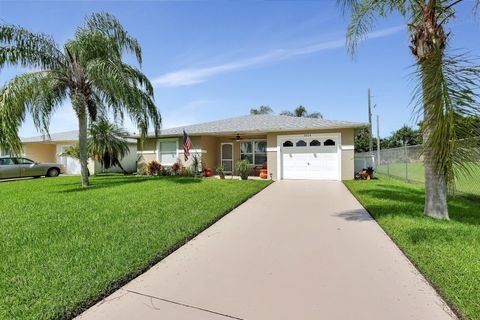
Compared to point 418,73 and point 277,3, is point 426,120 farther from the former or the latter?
point 277,3

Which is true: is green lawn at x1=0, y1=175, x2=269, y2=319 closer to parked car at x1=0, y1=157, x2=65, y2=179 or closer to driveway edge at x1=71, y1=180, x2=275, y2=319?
driveway edge at x1=71, y1=180, x2=275, y2=319

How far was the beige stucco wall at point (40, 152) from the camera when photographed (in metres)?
23.3

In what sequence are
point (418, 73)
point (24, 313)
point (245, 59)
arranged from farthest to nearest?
point (245, 59)
point (418, 73)
point (24, 313)

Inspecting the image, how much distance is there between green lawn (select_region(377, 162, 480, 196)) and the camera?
5.93m

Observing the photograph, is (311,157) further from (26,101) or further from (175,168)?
(26,101)

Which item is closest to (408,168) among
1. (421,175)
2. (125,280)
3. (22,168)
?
(421,175)

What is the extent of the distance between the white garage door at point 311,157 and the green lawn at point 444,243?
650cm

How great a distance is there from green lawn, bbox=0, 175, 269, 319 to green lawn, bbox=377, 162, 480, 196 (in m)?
5.52

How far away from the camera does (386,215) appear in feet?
20.2

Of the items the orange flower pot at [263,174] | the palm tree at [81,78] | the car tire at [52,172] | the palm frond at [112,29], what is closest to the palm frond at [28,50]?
the palm tree at [81,78]

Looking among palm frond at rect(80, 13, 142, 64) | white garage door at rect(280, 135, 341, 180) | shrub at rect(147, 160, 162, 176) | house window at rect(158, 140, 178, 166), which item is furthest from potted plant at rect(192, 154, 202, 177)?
palm frond at rect(80, 13, 142, 64)

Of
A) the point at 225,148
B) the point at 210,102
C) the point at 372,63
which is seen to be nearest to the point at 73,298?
the point at 372,63

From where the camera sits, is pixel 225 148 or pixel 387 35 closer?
pixel 387 35

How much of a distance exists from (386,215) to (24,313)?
657cm
